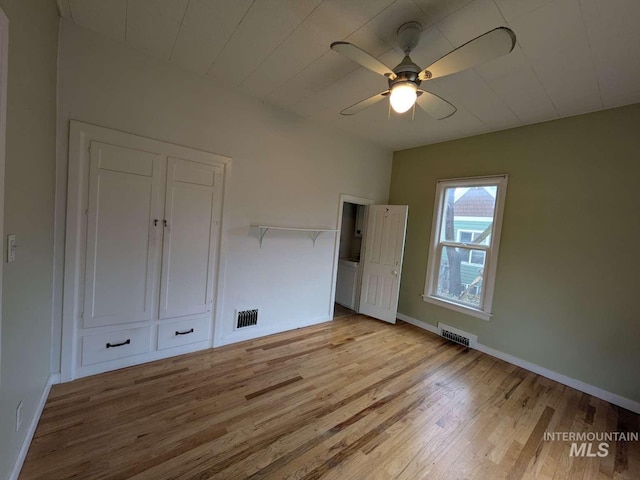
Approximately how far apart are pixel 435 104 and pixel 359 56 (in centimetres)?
73

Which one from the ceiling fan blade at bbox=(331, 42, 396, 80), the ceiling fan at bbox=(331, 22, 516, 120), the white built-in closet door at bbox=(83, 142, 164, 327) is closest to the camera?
the ceiling fan at bbox=(331, 22, 516, 120)

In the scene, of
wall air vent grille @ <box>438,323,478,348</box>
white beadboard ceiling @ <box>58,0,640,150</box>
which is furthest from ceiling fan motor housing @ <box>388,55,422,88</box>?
wall air vent grille @ <box>438,323,478,348</box>

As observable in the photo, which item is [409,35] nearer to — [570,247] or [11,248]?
[11,248]

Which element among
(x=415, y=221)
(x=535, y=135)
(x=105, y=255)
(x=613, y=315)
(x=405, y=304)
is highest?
(x=535, y=135)

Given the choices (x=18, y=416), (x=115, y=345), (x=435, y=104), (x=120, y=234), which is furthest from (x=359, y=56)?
(x=115, y=345)

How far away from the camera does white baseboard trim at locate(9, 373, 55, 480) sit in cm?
136

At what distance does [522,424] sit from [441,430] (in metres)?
0.71

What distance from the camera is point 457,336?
11.5 ft

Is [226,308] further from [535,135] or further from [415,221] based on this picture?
[535,135]

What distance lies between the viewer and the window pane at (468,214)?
3.38 meters

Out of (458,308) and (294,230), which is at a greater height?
(294,230)

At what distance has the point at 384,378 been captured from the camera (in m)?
2.57

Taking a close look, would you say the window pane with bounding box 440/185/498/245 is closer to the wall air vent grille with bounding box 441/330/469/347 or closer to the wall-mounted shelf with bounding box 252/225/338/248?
the wall air vent grille with bounding box 441/330/469/347

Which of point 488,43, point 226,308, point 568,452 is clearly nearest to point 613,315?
point 568,452
